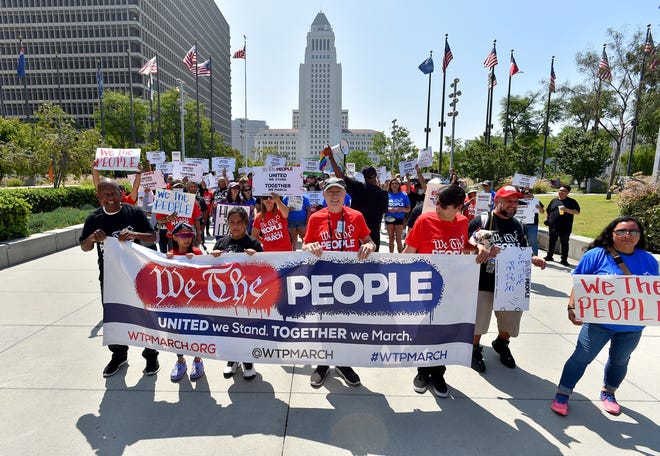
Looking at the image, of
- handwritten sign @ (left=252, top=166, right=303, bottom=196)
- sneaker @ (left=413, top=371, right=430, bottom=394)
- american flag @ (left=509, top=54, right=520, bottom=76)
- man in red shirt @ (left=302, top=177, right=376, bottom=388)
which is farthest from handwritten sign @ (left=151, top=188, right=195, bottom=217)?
american flag @ (left=509, top=54, right=520, bottom=76)

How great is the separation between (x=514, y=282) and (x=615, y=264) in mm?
850

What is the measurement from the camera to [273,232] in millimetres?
4883

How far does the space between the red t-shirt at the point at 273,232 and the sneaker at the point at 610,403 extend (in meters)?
3.46

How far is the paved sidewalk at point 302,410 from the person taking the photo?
2.79 m

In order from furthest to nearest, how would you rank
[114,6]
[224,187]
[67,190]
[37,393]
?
[114,6], [67,190], [224,187], [37,393]

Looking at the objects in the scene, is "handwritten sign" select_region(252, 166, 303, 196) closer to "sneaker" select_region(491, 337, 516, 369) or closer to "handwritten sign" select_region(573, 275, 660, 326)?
"sneaker" select_region(491, 337, 516, 369)

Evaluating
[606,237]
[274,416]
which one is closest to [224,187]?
[274,416]

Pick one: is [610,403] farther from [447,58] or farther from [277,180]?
[447,58]

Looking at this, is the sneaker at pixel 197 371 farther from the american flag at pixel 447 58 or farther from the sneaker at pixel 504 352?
the american flag at pixel 447 58

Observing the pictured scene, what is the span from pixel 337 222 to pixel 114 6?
93914mm

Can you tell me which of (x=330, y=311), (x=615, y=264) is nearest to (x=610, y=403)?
(x=615, y=264)

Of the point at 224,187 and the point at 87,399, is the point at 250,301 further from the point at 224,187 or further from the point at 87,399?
the point at 224,187

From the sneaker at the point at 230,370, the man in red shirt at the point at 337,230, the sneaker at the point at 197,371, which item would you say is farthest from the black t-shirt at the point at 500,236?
the sneaker at the point at 197,371

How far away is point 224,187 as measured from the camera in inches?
425
